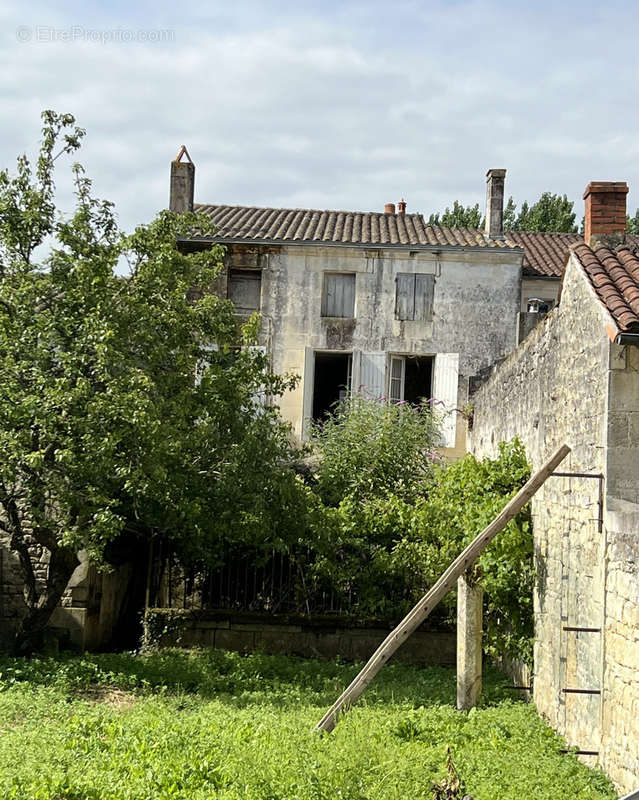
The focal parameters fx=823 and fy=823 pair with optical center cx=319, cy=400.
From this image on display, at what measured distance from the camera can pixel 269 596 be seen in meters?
12.0

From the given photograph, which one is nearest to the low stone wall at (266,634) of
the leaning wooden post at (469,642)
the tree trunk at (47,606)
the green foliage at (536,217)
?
the tree trunk at (47,606)

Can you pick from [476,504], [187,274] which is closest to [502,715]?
[476,504]

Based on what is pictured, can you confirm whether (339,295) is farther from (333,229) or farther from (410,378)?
(410,378)

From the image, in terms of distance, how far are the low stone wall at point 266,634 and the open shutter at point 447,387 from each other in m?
7.57

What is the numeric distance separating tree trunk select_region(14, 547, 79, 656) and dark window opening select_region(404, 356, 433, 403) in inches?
437

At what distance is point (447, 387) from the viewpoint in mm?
19094

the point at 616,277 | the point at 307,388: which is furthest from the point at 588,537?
the point at 307,388

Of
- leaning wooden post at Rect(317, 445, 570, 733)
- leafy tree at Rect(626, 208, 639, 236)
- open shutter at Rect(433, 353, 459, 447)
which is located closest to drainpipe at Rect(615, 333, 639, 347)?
leaning wooden post at Rect(317, 445, 570, 733)

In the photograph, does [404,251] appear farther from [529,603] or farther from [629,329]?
[629,329]

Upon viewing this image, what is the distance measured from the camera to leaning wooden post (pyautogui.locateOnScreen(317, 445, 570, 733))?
25.0 feet

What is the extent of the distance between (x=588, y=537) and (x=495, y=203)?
50.2 ft

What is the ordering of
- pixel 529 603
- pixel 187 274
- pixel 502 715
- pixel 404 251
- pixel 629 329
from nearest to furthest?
pixel 629 329 → pixel 502 715 → pixel 529 603 → pixel 187 274 → pixel 404 251

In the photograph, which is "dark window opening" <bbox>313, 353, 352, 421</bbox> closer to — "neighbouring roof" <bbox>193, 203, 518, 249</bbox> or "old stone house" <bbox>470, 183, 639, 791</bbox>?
"neighbouring roof" <bbox>193, 203, 518, 249</bbox>

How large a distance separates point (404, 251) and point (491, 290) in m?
2.25
